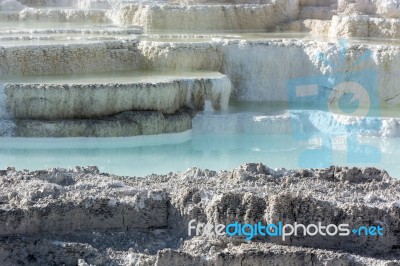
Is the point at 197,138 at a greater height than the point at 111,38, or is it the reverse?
the point at 111,38

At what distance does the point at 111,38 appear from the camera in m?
11.6

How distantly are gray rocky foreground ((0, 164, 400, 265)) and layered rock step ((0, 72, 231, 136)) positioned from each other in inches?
164

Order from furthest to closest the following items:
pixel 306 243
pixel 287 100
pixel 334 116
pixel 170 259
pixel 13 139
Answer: pixel 287 100
pixel 334 116
pixel 13 139
pixel 306 243
pixel 170 259

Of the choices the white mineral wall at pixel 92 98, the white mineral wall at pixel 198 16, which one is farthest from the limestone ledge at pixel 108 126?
the white mineral wall at pixel 198 16

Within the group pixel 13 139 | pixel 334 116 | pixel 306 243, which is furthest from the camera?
pixel 334 116

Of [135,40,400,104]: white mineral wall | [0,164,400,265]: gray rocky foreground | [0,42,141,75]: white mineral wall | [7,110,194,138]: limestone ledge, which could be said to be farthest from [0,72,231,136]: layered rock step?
[0,164,400,265]: gray rocky foreground

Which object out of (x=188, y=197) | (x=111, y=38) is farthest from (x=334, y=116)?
(x=188, y=197)

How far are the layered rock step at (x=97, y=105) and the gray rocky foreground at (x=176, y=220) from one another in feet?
13.6

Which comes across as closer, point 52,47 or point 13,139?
point 13,139

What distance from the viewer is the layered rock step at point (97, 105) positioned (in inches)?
366

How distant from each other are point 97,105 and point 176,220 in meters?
5.07

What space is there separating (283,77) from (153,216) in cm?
707

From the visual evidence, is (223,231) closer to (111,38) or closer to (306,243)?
(306,243)

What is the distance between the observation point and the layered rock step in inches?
366
